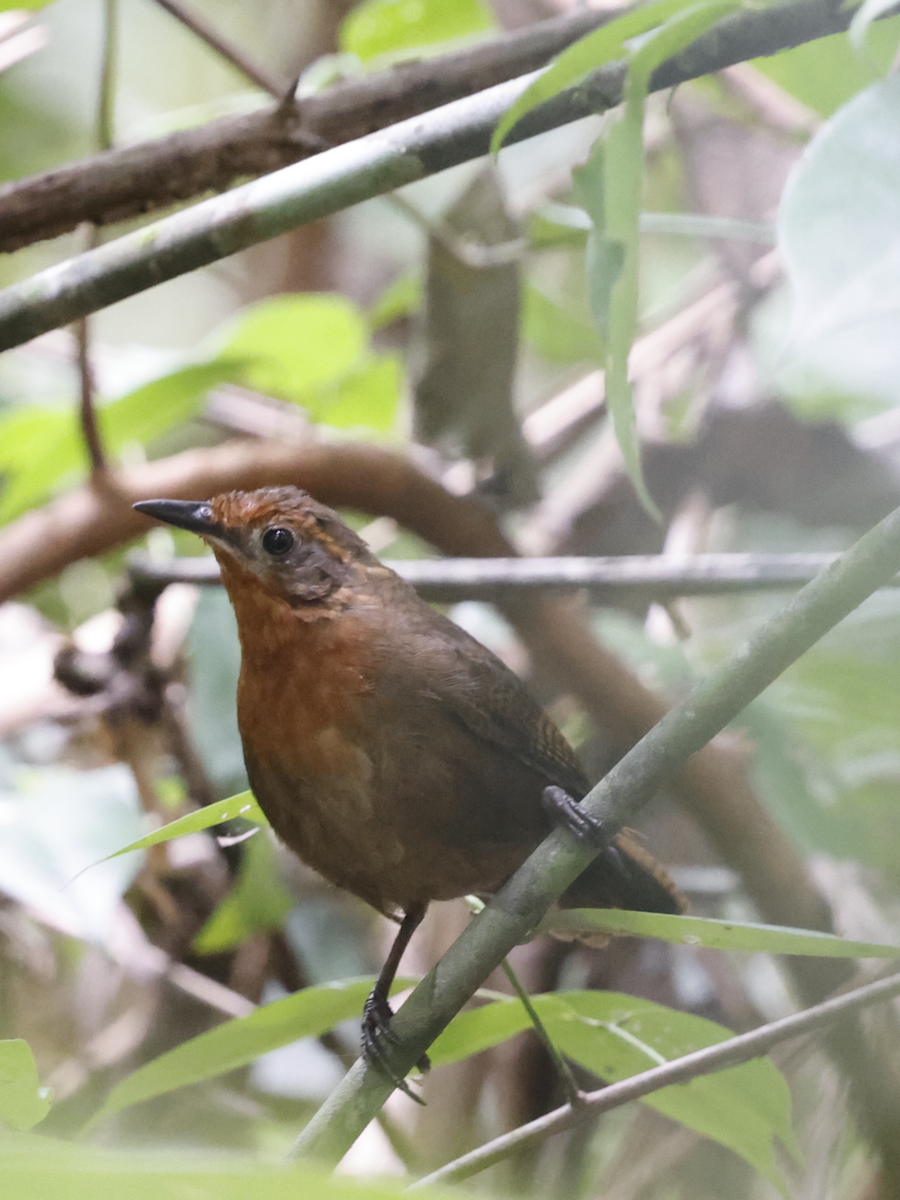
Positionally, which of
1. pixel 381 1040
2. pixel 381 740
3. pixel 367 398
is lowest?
pixel 381 1040

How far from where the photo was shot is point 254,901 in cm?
207

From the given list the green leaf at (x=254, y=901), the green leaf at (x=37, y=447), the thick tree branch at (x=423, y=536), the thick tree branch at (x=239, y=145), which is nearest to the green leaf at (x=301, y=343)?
the thick tree branch at (x=423, y=536)

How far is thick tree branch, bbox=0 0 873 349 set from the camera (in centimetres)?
105

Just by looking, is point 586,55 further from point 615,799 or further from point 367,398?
point 367,398

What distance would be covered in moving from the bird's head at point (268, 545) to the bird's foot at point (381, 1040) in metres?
0.52

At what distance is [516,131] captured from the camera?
3.70ft

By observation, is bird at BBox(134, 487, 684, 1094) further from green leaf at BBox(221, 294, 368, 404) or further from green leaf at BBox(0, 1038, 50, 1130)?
green leaf at BBox(221, 294, 368, 404)

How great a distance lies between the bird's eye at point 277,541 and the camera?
60.1 inches

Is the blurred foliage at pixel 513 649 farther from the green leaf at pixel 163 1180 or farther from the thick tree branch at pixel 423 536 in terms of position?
the green leaf at pixel 163 1180

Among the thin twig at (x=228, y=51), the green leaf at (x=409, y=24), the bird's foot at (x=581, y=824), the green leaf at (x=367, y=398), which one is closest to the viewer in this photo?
the bird's foot at (x=581, y=824)

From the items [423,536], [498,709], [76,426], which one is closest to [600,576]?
[498,709]

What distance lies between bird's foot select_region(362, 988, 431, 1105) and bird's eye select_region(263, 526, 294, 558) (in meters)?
0.58

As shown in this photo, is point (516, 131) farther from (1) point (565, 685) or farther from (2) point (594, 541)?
(2) point (594, 541)

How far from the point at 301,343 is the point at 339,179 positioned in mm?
1580
